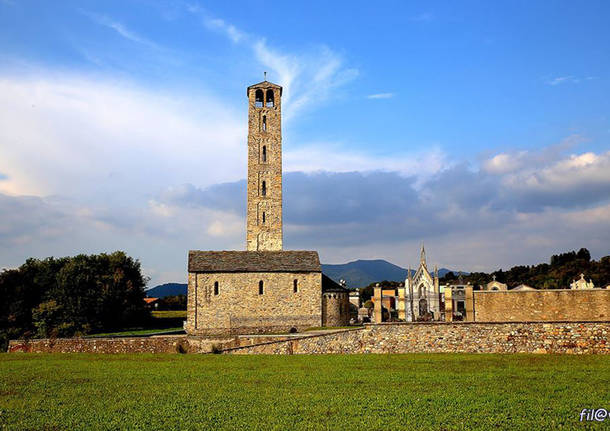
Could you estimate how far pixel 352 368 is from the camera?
16.9m

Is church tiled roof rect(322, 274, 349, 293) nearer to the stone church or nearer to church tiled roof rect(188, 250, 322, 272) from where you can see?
the stone church

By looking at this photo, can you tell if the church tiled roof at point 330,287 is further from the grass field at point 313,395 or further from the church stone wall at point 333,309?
the grass field at point 313,395

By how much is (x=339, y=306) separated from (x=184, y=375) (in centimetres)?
2498

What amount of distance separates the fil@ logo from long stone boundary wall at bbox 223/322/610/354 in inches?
472

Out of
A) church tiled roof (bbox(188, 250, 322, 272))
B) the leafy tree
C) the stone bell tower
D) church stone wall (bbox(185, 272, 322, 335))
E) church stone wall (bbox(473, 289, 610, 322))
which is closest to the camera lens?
church stone wall (bbox(473, 289, 610, 322))

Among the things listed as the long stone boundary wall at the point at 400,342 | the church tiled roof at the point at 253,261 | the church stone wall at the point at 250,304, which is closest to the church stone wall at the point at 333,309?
the church stone wall at the point at 250,304

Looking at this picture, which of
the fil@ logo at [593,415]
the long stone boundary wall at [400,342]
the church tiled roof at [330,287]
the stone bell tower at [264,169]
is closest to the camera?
the fil@ logo at [593,415]

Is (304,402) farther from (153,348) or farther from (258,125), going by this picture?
(258,125)

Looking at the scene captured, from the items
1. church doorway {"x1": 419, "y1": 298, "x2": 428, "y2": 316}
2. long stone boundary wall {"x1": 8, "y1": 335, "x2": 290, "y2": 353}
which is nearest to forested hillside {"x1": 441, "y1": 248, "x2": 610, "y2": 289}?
church doorway {"x1": 419, "y1": 298, "x2": 428, "y2": 316}

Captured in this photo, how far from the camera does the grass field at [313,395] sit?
9.38m

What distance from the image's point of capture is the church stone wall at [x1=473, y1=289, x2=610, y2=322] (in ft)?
80.8

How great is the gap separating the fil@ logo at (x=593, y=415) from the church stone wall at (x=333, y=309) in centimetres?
2991

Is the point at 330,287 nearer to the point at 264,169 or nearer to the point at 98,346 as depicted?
the point at 264,169

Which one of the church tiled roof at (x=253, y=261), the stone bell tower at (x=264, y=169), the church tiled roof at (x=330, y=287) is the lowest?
the church tiled roof at (x=330, y=287)
